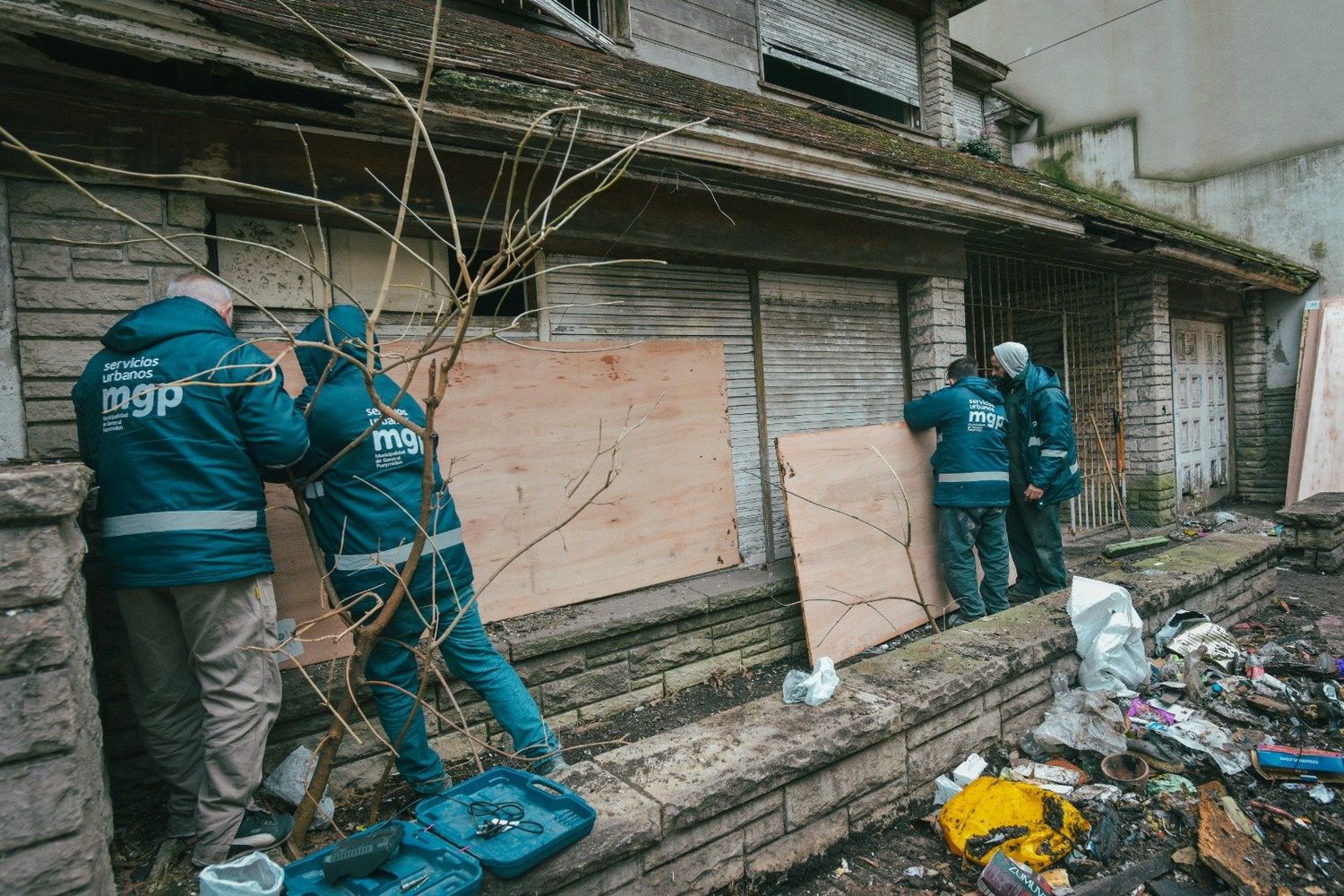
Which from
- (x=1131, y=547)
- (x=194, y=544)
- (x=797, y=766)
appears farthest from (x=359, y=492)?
(x=1131, y=547)

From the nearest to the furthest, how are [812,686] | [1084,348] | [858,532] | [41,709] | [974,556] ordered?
[41,709] < [812,686] < [858,532] < [974,556] < [1084,348]

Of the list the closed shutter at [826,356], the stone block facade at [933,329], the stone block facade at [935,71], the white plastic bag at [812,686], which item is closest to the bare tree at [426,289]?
the white plastic bag at [812,686]

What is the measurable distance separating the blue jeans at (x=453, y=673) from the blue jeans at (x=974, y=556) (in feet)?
10.2

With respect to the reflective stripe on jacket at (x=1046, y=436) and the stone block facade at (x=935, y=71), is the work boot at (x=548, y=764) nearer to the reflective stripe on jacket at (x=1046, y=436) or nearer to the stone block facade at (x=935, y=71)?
the reflective stripe on jacket at (x=1046, y=436)

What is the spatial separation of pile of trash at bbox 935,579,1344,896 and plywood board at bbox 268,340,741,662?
1976mm

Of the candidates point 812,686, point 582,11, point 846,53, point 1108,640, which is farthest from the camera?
point 846,53

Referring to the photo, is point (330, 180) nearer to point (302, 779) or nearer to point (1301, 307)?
point (302, 779)

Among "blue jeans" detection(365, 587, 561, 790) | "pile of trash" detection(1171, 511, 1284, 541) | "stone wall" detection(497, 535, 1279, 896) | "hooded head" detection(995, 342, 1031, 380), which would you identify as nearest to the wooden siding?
"hooded head" detection(995, 342, 1031, 380)

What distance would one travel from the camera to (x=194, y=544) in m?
2.19

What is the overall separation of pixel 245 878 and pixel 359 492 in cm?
125

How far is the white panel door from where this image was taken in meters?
8.59

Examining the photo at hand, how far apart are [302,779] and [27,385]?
180 cm

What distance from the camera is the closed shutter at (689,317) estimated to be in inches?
161

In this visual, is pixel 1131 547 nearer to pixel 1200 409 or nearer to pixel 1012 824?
pixel 1012 824
